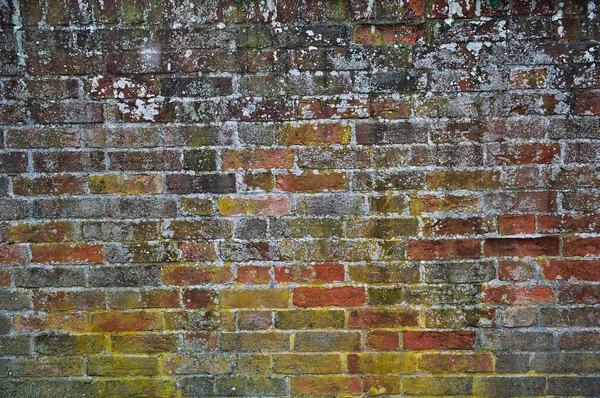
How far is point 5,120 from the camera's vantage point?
184cm

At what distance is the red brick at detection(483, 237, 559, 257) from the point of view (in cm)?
187

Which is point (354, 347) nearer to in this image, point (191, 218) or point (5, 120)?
point (191, 218)

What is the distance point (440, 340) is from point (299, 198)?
33.9 inches

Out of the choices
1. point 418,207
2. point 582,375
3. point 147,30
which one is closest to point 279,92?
point 147,30

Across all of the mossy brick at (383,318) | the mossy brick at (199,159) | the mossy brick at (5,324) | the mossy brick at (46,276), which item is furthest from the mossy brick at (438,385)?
the mossy brick at (5,324)

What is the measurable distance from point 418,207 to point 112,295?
53.2 inches

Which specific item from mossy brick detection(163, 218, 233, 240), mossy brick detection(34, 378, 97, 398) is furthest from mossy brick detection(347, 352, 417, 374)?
mossy brick detection(34, 378, 97, 398)

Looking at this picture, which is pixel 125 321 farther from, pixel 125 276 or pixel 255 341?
pixel 255 341

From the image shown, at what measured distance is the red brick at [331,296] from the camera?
191 centimetres

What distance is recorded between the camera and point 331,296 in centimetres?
192

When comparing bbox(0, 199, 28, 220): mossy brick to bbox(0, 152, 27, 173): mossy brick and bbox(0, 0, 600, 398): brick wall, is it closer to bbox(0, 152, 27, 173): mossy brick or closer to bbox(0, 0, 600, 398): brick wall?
bbox(0, 0, 600, 398): brick wall

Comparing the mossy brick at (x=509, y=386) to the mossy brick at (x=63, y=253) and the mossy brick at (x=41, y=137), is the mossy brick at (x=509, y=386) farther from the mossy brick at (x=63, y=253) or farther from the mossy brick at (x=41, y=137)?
the mossy brick at (x=41, y=137)

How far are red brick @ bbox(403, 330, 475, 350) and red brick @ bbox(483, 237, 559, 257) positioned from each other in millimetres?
367

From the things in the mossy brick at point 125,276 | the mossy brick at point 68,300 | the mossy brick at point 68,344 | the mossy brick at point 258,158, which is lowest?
the mossy brick at point 68,344
